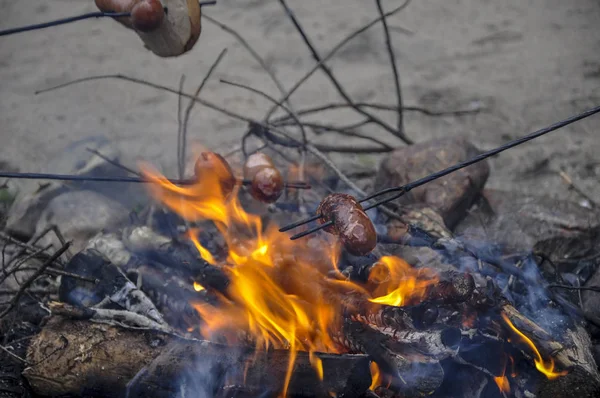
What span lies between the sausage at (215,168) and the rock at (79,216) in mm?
1105

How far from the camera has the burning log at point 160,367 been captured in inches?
101

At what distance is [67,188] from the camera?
14.6 feet

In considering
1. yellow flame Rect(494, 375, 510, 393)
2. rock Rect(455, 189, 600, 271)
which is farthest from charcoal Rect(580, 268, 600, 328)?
yellow flame Rect(494, 375, 510, 393)

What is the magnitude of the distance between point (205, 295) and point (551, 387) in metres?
1.79

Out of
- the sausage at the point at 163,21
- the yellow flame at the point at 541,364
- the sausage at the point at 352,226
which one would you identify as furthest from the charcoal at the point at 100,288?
the yellow flame at the point at 541,364

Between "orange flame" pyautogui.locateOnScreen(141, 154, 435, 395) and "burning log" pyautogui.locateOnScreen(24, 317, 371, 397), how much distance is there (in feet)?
0.22

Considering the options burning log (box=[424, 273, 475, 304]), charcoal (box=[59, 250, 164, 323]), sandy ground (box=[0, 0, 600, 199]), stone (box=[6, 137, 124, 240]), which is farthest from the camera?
sandy ground (box=[0, 0, 600, 199])

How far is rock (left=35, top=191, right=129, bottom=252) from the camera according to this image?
3.96 meters

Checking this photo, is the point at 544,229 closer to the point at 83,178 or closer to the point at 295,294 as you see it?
the point at 295,294

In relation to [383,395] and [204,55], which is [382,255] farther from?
[204,55]

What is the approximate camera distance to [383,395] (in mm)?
2543

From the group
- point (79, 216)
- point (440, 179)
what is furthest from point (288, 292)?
point (79, 216)

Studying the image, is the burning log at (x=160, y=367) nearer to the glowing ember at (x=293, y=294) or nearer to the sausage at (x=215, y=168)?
the glowing ember at (x=293, y=294)

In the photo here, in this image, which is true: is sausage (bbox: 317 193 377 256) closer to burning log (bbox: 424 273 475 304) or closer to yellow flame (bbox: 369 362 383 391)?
burning log (bbox: 424 273 475 304)
